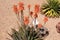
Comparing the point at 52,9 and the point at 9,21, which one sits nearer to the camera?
the point at 9,21

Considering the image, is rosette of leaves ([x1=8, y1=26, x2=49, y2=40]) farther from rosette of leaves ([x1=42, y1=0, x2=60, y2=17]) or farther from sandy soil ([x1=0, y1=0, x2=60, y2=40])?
rosette of leaves ([x1=42, y1=0, x2=60, y2=17])

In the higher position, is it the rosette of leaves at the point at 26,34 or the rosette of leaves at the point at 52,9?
the rosette of leaves at the point at 52,9

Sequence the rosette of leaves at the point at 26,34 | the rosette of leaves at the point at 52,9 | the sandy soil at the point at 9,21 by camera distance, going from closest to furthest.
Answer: the rosette of leaves at the point at 26,34 < the sandy soil at the point at 9,21 < the rosette of leaves at the point at 52,9

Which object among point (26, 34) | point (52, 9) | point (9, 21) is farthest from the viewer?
point (52, 9)

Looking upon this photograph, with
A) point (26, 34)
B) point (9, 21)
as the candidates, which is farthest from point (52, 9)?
point (26, 34)

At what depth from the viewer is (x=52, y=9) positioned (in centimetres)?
959

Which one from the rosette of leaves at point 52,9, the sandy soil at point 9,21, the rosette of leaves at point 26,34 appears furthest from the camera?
the rosette of leaves at point 52,9

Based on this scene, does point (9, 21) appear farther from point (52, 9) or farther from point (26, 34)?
point (26, 34)

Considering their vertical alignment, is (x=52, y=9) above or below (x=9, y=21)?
above

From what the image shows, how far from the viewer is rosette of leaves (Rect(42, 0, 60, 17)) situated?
9527 mm

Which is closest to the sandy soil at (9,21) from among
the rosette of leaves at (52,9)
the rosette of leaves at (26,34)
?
the rosette of leaves at (52,9)

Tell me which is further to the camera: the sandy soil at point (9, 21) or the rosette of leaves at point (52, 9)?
the rosette of leaves at point (52, 9)

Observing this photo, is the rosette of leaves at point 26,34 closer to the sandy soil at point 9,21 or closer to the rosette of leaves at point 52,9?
the sandy soil at point 9,21

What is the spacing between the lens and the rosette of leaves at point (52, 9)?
953 cm
